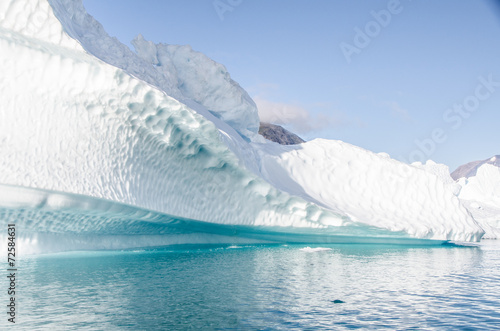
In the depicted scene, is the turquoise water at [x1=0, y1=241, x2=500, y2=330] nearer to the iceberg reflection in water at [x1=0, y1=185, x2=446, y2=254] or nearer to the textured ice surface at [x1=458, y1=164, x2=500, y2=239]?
the iceberg reflection in water at [x1=0, y1=185, x2=446, y2=254]

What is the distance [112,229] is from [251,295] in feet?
18.9

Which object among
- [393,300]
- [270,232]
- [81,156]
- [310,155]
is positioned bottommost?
[393,300]

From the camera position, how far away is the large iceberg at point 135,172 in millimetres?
8891

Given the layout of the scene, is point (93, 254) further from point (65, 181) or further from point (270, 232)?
point (270, 232)

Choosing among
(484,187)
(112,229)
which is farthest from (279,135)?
(112,229)

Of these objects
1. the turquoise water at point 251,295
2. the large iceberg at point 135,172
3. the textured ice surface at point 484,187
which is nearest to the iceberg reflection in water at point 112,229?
the large iceberg at point 135,172

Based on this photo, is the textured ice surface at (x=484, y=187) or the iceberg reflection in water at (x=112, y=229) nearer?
the iceberg reflection in water at (x=112, y=229)

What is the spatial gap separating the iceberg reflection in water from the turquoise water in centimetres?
68

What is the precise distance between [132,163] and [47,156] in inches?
73.2

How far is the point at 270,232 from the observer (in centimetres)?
1321

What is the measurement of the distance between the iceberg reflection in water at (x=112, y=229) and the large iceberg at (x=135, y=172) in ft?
0.11

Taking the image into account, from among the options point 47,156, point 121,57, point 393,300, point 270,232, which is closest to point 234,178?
point 270,232

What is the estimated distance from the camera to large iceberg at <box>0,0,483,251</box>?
889cm

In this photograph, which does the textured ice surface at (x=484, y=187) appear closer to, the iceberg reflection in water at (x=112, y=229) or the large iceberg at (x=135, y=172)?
the large iceberg at (x=135, y=172)
